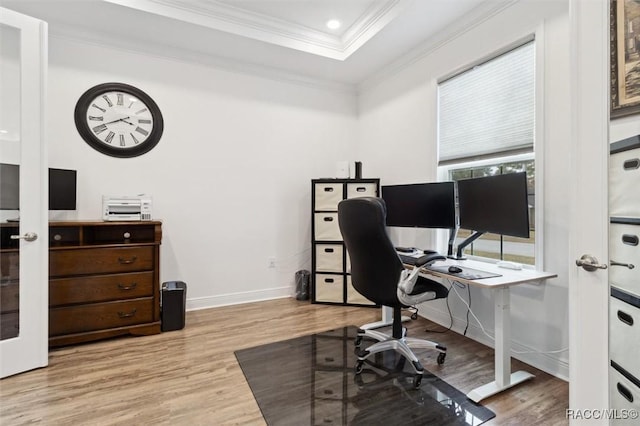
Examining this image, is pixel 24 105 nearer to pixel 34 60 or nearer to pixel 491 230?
pixel 34 60

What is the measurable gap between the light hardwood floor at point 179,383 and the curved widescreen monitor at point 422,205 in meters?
1.03

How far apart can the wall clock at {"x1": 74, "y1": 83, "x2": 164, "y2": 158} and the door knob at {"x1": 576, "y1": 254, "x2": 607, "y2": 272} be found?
3559 millimetres

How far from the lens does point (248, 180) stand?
3.65 meters

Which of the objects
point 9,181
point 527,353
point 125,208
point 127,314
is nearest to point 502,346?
point 527,353

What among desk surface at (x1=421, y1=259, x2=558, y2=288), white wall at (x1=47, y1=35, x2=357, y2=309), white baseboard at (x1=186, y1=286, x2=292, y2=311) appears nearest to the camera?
desk surface at (x1=421, y1=259, x2=558, y2=288)

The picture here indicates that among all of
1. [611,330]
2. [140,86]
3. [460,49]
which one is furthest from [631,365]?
[140,86]

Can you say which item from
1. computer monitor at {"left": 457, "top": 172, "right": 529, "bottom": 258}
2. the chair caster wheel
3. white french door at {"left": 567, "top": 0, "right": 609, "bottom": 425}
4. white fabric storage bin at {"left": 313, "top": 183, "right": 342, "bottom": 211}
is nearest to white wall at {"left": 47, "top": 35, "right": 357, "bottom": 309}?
white fabric storage bin at {"left": 313, "top": 183, "right": 342, "bottom": 211}

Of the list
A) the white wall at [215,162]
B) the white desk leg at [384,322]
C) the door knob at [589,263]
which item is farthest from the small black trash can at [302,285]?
the door knob at [589,263]

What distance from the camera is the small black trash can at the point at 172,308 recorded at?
9.07ft

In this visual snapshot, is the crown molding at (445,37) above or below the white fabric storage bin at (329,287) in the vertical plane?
above

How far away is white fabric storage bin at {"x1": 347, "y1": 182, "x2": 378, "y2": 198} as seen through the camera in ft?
11.5

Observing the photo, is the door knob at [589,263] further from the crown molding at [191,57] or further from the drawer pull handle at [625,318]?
the crown molding at [191,57]

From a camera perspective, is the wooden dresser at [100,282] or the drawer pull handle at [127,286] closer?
the wooden dresser at [100,282]

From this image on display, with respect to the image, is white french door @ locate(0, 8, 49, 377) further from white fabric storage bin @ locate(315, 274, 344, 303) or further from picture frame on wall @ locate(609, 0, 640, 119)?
picture frame on wall @ locate(609, 0, 640, 119)
